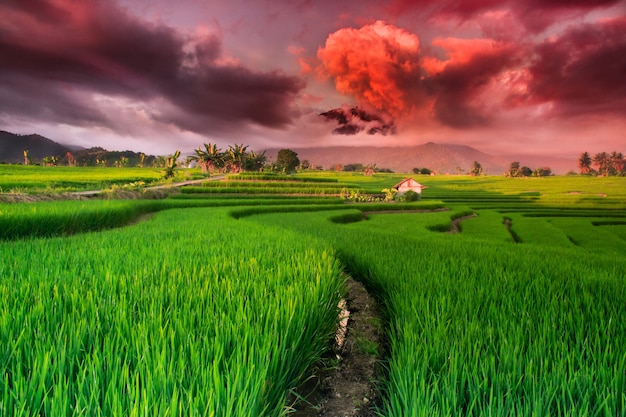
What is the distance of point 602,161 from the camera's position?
10969 centimetres

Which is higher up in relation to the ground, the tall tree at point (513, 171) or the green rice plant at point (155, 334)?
the tall tree at point (513, 171)

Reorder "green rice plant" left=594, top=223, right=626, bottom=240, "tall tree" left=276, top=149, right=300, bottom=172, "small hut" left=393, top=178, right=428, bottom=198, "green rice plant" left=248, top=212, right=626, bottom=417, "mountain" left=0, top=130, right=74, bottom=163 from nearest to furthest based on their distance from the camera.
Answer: "green rice plant" left=248, top=212, right=626, bottom=417 < "green rice plant" left=594, top=223, right=626, bottom=240 < "small hut" left=393, top=178, right=428, bottom=198 < "tall tree" left=276, top=149, right=300, bottom=172 < "mountain" left=0, top=130, right=74, bottom=163

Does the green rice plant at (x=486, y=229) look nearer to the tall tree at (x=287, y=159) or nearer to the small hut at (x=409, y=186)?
the small hut at (x=409, y=186)

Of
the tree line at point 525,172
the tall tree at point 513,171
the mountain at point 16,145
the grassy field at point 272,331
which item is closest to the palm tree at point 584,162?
the tree line at point 525,172

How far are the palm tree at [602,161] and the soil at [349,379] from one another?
144m

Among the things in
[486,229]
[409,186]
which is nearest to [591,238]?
[486,229]

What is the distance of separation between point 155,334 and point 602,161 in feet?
530

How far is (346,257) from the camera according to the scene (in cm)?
582

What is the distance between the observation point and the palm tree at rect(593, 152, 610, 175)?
102 meters

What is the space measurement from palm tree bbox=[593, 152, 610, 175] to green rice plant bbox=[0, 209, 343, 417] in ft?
477

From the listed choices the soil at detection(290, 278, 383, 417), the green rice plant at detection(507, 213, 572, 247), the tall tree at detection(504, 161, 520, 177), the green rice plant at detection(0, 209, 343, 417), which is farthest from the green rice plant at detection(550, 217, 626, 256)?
the tall tree at detection(504, 161, 520, 177)

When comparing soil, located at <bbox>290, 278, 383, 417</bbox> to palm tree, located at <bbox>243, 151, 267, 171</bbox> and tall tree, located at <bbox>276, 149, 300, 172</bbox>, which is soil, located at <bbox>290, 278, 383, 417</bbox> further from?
tall tree, located at <bbox>276, 149, 300, 172</bbox>

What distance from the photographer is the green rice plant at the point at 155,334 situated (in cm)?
116

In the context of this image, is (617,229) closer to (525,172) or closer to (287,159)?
(287,159)
